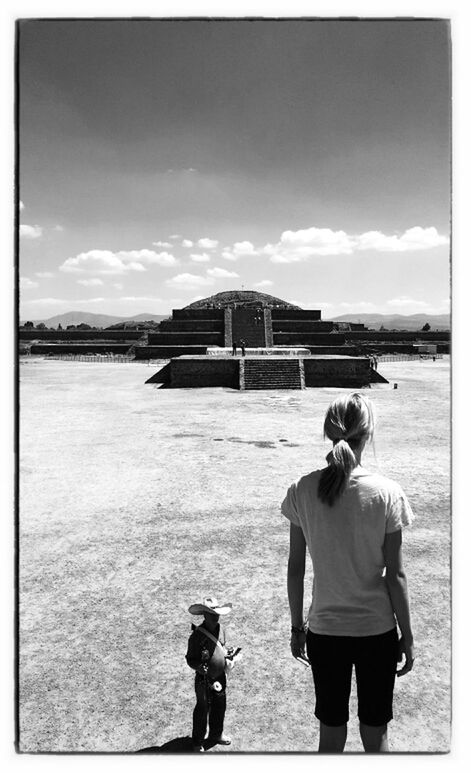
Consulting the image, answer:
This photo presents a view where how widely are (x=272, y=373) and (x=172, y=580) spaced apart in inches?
593

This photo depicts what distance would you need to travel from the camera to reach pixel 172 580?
4141 mm

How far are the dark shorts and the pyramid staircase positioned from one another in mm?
16054

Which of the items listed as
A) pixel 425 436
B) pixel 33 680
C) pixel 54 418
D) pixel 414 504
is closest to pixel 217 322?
pixel 54 418

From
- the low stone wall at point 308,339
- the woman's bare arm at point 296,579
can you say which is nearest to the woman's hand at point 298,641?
the woman's bare arm at point 296,579

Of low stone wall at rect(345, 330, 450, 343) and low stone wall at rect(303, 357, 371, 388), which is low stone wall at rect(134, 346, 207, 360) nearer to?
low stone wall at rect(303, 357, 371, 388)

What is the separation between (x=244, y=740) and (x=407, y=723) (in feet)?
2.78

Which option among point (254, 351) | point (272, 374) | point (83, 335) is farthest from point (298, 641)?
point (83, 335)

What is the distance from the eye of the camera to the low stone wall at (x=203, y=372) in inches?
753

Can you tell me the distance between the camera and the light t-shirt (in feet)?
6.07

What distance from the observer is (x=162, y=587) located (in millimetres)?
4027

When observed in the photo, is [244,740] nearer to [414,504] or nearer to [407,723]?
[407,723]

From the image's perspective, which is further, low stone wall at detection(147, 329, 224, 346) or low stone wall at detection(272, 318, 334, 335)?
low stone wall at detection(272, 318, 334, 335)

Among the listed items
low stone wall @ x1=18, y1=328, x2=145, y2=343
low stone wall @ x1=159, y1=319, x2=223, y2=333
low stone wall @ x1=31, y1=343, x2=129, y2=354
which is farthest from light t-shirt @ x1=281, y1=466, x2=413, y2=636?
low stone wall @ x1=18, y1=328, x2=145, y2=343

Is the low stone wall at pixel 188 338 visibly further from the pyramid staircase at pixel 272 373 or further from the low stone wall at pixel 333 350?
the pyramid staircase at pixel 272 373
